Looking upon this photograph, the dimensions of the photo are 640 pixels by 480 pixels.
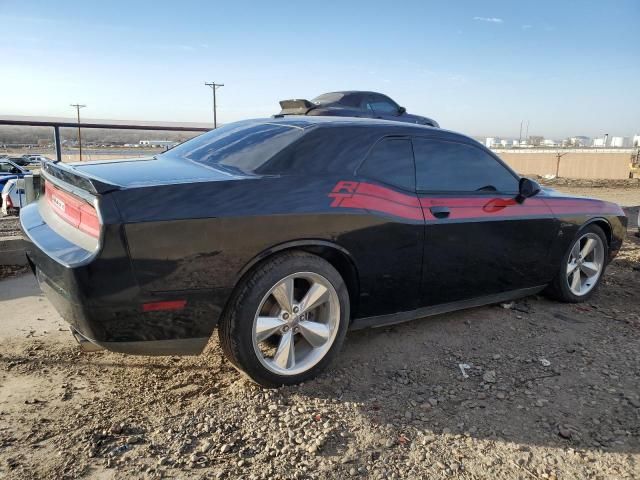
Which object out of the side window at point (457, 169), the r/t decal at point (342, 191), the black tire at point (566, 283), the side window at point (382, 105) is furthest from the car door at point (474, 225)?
the side window at point (382, 105)

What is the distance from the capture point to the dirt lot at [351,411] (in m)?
2.21

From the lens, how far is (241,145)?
10.7 feet

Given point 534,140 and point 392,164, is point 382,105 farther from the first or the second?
point 534,140

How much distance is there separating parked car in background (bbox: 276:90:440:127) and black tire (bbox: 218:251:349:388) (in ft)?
22.9

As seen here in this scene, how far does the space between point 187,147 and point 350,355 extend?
1878mm

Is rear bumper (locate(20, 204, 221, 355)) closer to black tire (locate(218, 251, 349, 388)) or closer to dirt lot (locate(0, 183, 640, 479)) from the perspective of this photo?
black tire (locate(218, 251, 349, 388))

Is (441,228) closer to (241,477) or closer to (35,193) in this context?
(241,477)

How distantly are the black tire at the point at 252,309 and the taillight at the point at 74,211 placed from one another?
76 cm

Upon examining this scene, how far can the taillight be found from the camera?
2.38 meters

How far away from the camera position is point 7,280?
15.5 feet

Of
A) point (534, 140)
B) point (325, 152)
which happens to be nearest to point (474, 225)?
point (325, 152)

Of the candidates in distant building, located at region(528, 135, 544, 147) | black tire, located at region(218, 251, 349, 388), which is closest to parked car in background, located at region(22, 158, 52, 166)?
black tire, located at region(218, 251, 349, 388)

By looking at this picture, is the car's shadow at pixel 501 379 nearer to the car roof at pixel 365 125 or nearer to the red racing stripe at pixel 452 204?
the red racing stripe at pixel 452 204

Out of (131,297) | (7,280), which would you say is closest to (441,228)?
(131,297)
